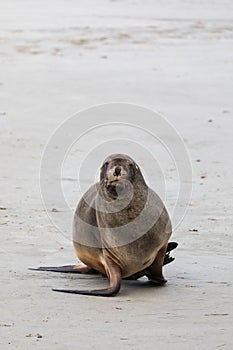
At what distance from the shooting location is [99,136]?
1072cm

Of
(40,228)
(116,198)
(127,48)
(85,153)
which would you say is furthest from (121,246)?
(127,48)

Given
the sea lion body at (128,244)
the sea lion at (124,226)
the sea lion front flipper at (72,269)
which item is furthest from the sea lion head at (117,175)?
the sea lion front flipper at (72,269)

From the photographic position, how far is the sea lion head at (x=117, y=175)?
5.04 m

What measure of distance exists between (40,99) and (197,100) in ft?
6.32

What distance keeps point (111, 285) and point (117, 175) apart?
57 cm

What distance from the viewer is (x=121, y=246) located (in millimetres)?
5227

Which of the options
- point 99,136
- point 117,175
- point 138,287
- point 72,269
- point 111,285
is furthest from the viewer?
point 99,136

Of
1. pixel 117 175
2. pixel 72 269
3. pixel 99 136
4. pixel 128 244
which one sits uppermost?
pixel 117 175

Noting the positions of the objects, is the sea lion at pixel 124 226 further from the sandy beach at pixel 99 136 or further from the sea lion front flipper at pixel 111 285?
the sandy beach at pixel 99 136

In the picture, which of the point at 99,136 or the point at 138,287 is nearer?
the point at 138,287

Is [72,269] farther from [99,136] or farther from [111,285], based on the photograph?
[99,136]

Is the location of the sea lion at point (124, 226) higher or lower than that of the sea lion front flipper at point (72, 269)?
higher

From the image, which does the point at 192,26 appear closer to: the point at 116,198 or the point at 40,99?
the point at 40,99

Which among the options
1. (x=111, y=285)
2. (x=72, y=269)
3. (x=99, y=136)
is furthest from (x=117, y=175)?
(x=99, y=136)
